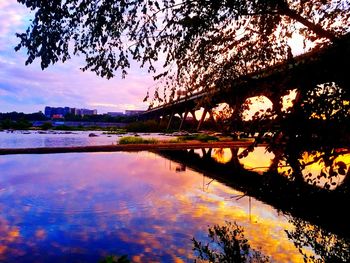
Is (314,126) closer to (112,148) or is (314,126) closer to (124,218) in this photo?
(124,218)

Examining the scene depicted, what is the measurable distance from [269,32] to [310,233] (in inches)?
188

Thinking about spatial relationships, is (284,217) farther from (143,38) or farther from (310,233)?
(143,38)

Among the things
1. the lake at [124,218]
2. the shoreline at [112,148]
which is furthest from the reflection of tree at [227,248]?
the shoreline at [112,148]

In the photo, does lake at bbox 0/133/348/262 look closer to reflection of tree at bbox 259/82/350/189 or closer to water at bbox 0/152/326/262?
water at bbox 0/152/326/262

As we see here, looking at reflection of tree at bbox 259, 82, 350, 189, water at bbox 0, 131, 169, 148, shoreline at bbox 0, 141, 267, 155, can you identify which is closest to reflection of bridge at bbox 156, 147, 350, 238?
reflection of tree at bbox 259, 82, 350, 189

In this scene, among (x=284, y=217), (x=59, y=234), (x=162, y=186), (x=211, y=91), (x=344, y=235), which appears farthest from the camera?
(x=162, y=186)

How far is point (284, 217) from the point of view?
10.9m

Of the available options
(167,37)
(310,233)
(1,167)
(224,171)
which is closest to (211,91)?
(167,37)

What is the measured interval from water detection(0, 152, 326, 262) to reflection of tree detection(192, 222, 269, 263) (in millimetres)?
264

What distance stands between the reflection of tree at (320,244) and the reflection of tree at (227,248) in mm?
966

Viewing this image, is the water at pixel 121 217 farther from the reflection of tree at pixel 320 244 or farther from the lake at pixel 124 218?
the reflection of tree at pixel 320 244

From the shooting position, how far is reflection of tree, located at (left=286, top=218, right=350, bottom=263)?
6.50 m

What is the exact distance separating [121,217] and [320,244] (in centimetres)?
570

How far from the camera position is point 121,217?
1082 centimetres
